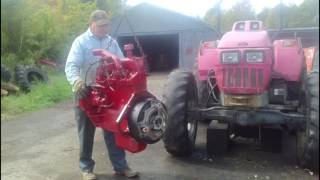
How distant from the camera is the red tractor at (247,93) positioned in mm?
4734

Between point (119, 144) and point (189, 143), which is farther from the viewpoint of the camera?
point (189, 143)

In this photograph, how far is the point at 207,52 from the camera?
5.61 m

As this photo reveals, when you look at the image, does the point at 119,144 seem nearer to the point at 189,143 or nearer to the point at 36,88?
the point at 189,143

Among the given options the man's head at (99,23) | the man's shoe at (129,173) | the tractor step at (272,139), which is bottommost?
the man's shoe at (129,173)

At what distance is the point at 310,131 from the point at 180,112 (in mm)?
1397

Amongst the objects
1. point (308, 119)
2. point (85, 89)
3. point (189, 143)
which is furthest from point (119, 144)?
point (308, 119)

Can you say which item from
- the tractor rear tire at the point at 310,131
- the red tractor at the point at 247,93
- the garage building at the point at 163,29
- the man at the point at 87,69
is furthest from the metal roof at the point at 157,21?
the man at the point at 87,69

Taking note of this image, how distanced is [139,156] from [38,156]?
1.23 meters

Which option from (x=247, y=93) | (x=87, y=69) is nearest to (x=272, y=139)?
(x=247, y=93)

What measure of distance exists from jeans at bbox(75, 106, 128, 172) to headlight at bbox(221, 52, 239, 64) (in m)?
1.34

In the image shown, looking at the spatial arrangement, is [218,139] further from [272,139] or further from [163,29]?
[163,29]

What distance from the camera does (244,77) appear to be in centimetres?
478

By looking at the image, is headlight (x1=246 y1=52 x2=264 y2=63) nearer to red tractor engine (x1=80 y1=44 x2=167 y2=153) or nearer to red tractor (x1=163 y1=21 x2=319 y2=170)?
red tractor (x1=163 y1=21 x2=319 y2=170)

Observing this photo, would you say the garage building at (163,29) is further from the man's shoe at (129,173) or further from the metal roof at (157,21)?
the man's shoe at (129,173)
